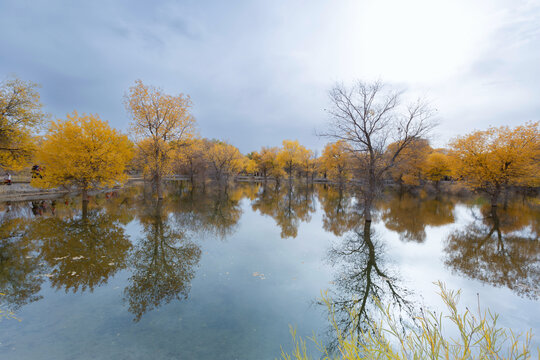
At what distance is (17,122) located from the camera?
1978 cm

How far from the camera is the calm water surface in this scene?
4895 mm

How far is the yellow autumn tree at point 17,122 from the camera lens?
19.2 meters

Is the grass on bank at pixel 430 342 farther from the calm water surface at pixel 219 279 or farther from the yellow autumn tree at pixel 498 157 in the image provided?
the yellow autumn tree at pixel 498 157

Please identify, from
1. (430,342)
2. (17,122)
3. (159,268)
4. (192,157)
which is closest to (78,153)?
(17,122)

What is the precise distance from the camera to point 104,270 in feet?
25.9

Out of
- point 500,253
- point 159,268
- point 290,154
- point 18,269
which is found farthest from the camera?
point 290,154

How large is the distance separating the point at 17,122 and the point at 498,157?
4450 centimetres

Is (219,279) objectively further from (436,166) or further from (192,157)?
(192,157)

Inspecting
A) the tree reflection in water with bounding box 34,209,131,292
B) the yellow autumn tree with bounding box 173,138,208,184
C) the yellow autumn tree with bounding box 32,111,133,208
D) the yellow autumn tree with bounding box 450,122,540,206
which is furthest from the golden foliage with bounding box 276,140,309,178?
the tree reflection in water with bounding box 34,209,131,292

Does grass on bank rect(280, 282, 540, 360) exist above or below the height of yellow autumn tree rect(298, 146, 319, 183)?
below

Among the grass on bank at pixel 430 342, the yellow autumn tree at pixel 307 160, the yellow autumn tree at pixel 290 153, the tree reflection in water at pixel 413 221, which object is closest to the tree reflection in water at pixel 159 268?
the grass on bank at pixel 430 342

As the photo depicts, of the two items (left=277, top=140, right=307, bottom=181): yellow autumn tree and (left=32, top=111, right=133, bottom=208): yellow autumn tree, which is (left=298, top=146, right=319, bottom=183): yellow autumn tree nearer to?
(left=277, top=140, right=307, bottom=181): yellow autumn tree

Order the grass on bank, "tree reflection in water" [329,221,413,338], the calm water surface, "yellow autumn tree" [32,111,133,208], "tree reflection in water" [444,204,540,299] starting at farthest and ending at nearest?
"yellow autumn tree" [32,111,133,208], "tree reflection in water" [444,204,540,299], "tree reflection in water" [329,221,413,338], the calm water surface, the grass on bank

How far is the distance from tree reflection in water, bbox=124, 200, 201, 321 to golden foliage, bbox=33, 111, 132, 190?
34.4 ft
